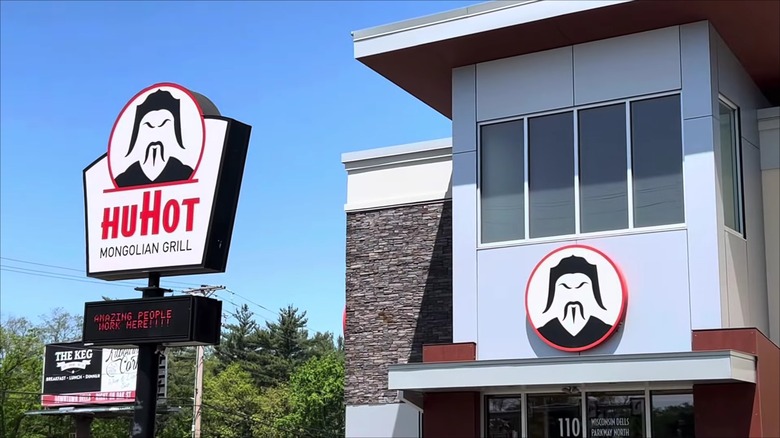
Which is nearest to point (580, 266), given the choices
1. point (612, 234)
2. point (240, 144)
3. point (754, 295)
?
point (612, 234)

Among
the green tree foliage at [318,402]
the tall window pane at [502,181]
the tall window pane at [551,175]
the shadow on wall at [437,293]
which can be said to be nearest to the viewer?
the tall window pane at [551,175]

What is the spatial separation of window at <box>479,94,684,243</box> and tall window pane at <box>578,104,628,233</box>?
0.05 ft

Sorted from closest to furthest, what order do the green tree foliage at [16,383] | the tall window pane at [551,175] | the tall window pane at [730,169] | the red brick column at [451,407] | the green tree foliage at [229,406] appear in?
1. the tall window pane at [730,169]
2. the tall window pane at [551,175]
3. the red brick column at [451,407]
4. the green tree foliage at [16,383]
5. the green tree foliage at [229,406]

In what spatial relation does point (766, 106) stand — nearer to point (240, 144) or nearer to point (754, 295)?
point (754, 295)

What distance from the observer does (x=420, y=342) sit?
19250mm

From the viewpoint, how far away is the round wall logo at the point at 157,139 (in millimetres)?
14703

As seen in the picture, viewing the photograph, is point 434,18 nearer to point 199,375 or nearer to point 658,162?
point 658,162

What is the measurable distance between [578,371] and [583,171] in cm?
306

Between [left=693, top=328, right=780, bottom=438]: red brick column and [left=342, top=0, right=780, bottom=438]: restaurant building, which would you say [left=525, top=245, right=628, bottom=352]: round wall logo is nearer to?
[left=342, top=0, right=780, bottom=438]: restaurant building

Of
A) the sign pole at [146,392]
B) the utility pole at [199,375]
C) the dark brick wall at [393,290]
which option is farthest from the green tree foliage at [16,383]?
the sign pole at [146,392]

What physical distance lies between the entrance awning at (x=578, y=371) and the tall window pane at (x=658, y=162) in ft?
7.07

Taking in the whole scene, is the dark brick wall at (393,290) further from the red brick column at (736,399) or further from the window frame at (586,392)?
the red brick column at (736,399)

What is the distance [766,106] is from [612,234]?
481 cm

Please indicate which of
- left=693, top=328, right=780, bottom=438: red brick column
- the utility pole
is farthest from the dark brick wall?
the utility pole
